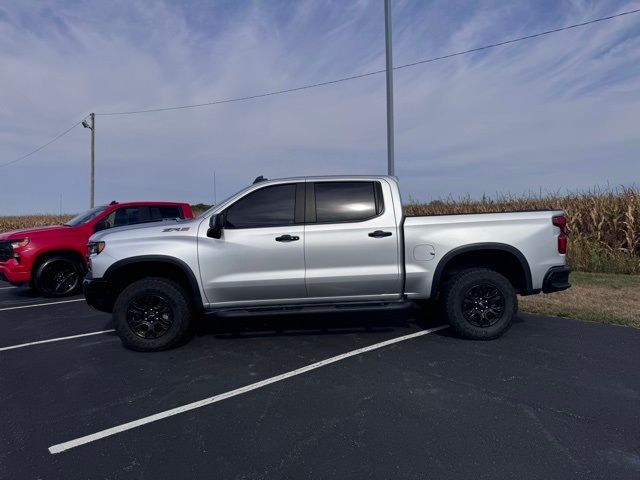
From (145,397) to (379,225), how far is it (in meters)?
2.97

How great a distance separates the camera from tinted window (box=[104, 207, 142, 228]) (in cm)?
909

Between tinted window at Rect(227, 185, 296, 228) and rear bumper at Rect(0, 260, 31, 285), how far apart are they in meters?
5.65

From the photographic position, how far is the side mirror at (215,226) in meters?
4.85

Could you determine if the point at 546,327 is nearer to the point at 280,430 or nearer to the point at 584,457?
the point at 584,457

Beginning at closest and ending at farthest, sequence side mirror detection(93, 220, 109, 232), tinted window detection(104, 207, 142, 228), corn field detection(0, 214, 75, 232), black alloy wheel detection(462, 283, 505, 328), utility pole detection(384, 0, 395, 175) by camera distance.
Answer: black alloy wheel detection(462, 283, 505, 328), side mirror detection(93, 220, 109, 232), tinted window detection(104, 207, 142, 228), utility pole detection(384, 0, 395, 175), corn field detection(0, 214, 75, 232)

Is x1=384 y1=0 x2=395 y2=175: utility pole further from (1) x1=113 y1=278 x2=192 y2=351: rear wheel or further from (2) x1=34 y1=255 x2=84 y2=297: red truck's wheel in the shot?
(2) x1=34 y1=255 x2=84 y2=297: red truck's wheel

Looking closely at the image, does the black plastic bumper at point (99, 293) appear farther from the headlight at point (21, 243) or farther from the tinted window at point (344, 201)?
A: the headlight at point (21, 243)

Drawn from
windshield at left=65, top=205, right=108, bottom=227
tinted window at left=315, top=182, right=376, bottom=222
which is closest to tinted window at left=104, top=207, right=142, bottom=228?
windshield at left=65, top=205, right=108, bottom=227

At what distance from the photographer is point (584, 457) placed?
107 inches

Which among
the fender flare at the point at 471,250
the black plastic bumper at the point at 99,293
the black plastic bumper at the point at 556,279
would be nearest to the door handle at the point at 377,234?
the fender flare at the point at 471,250

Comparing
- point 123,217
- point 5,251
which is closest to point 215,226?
point 123,217

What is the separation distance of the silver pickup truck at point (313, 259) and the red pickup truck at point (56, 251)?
4183mm

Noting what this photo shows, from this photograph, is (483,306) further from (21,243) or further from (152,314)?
(21,243)

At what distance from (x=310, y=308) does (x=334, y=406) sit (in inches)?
63.2
